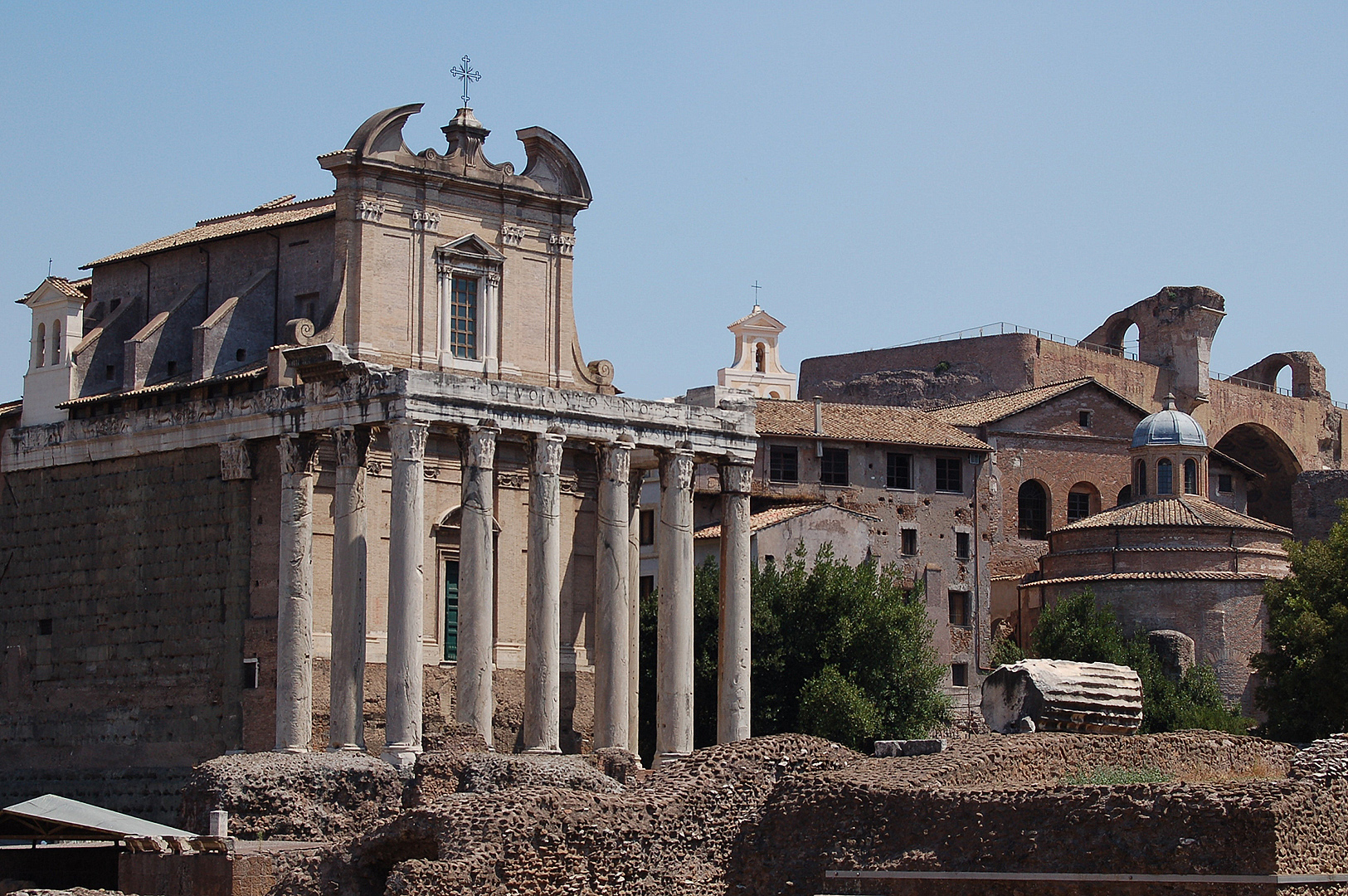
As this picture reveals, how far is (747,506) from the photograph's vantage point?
32750 mm

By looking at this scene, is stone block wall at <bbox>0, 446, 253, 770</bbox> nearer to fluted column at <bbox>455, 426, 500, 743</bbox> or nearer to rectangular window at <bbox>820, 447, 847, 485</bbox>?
fluted column at <bbox>455, 426, 500, 743</bbox>

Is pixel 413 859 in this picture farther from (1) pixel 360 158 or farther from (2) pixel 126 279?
(2) pixel 126 279

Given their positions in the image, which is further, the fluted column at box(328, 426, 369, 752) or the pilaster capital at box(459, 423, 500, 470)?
the pilaster capital at box(459, 423, 500, 470)

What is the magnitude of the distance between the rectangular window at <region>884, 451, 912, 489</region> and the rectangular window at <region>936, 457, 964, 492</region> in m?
0.76

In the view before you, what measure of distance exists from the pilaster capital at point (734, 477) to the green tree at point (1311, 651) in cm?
1004

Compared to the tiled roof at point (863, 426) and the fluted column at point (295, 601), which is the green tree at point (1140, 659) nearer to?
the tiled roof at point (863, 426)

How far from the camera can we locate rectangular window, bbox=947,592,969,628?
156 feet

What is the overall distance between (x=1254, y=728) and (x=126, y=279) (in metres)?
21.2

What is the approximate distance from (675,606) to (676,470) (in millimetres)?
2042

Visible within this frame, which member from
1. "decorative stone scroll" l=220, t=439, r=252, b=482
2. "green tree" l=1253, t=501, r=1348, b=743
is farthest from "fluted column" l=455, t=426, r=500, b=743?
"green tree" l=1253, t=501, r=1348, b=743

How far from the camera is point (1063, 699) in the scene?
59.2ft

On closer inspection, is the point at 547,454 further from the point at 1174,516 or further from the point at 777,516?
the point at 1174,516

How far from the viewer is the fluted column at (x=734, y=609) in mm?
31672

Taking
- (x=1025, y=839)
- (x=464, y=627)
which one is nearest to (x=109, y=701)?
(x=464, y=627)
